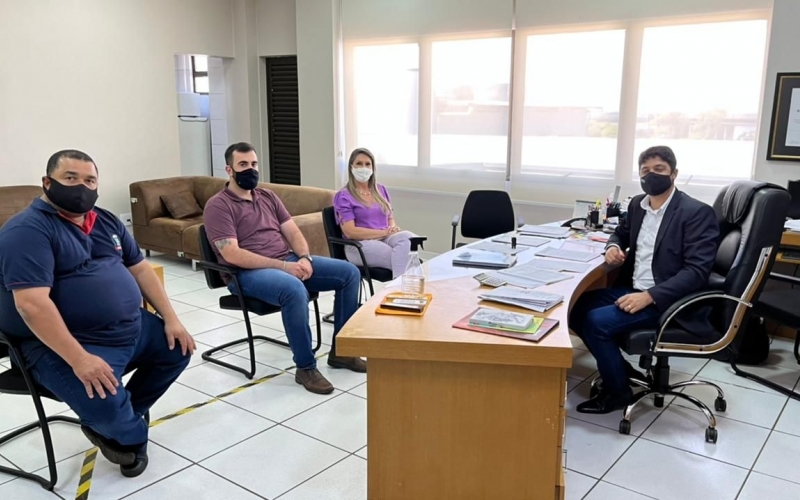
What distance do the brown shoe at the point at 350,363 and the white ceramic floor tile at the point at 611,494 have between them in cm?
150

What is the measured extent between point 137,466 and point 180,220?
12.9ft

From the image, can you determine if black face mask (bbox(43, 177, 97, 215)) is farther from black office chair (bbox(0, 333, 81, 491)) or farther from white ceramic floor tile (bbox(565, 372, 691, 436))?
white ceramic floor tile (bbox(565, 372, 691, 436))

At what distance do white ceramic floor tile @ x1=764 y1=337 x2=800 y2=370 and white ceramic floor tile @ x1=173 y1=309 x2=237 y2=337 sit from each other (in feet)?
11.4

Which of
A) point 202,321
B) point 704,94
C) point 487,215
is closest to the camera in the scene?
point 202,321

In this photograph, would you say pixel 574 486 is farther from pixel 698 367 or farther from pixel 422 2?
pixel 422 2

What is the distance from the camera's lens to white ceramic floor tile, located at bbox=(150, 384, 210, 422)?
312 centimetres

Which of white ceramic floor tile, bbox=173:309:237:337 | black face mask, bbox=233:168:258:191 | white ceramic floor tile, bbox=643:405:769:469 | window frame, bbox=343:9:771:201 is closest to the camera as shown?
white ceramic floor tile, bbox=643:405:769:469

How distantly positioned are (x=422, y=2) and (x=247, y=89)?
8.19 ft

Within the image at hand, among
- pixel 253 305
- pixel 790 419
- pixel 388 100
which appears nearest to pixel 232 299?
→ pixel 253 305

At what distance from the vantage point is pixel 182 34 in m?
6.77

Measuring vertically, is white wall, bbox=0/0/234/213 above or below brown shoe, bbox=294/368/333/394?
above

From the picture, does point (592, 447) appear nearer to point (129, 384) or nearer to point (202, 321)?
point (129, 384)

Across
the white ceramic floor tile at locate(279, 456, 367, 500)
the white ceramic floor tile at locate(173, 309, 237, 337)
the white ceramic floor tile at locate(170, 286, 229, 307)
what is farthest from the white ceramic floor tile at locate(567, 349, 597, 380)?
the white ceramic floor tile at locate(170, 286, 229, 307)

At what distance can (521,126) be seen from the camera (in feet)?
18.5
